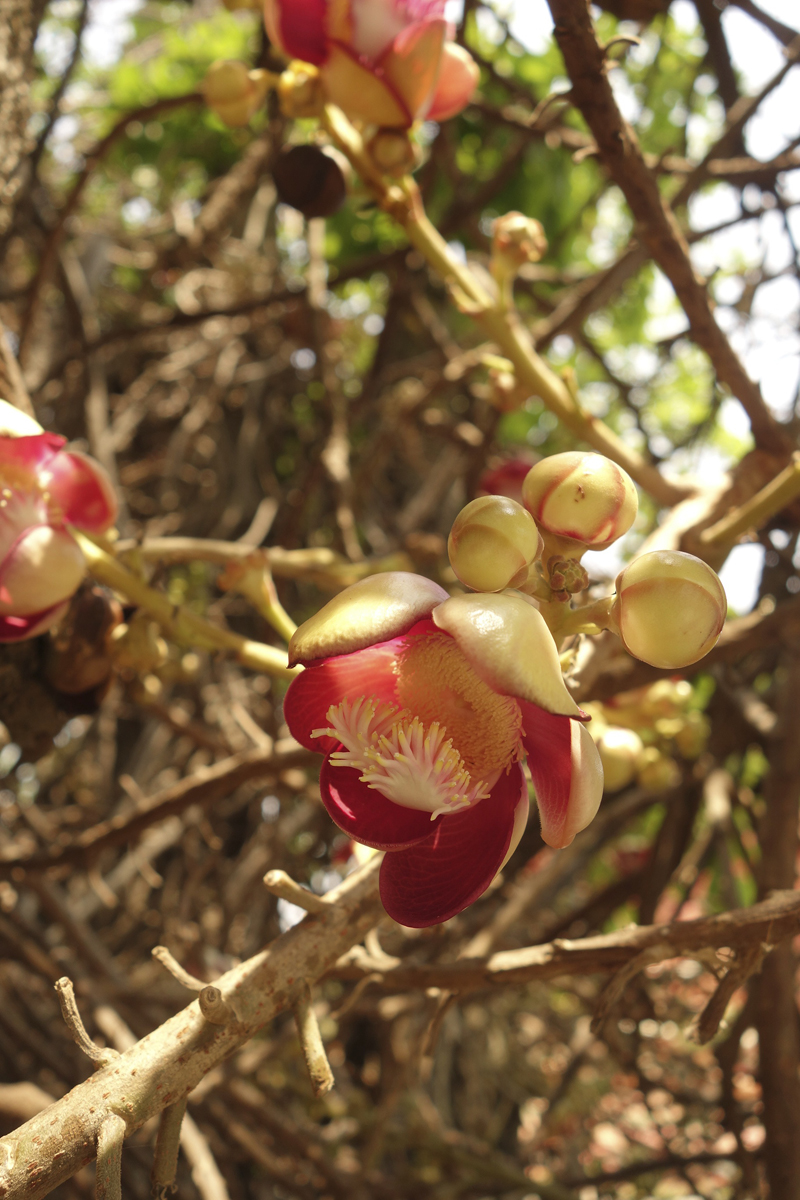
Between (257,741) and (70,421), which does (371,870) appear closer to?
(257,741)

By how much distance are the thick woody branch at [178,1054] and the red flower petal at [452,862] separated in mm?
39

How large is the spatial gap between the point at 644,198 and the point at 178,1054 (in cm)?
51

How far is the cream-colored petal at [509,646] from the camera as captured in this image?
315 mm

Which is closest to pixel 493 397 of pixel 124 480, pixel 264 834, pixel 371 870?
pixel 371 870

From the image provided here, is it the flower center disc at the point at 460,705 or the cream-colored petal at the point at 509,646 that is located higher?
the cream-colored petal at the point at 509,646

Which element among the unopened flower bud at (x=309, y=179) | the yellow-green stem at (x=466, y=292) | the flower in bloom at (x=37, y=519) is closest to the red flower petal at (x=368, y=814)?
the flower in bloom at (x=37, y=519)

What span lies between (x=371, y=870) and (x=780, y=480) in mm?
313

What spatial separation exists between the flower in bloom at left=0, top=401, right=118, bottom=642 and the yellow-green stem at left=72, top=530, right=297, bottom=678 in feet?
0.09

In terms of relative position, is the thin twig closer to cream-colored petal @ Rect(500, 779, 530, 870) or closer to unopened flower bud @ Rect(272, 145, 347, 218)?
cream-colored petal @ Rect(500, 779, 530, 870)

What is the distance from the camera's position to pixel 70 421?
1.52 m

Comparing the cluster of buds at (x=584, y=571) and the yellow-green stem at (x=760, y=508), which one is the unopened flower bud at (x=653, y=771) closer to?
the yellow-green stem at (x=760, y=508)

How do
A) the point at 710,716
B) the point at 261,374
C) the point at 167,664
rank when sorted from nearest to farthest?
the point at 167,664, the point at 710,716, the point at 261,374

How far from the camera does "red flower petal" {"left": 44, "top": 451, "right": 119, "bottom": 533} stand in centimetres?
52

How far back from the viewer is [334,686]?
0.41 meters
